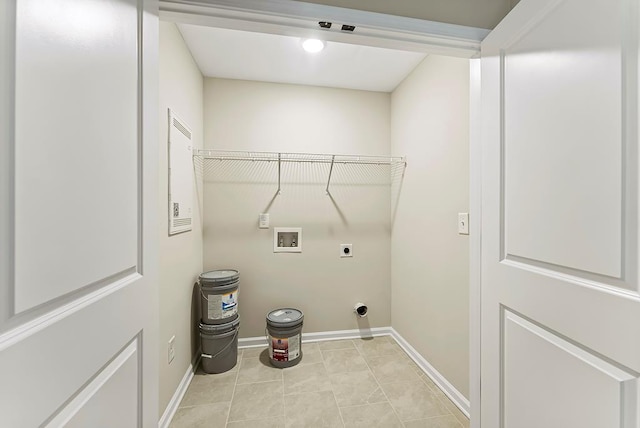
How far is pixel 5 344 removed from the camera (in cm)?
40

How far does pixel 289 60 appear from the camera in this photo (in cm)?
214

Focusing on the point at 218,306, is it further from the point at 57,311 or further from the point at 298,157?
the point at 57,311

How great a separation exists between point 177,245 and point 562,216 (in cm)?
193

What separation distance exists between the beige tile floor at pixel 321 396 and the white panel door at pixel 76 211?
40.1 inches

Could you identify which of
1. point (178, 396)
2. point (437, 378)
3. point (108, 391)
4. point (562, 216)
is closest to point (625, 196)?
point (562, 216)

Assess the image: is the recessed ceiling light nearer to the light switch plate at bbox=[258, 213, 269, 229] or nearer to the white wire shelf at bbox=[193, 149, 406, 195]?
the white wire shelf at bbox=[193, 149, 406, 195]

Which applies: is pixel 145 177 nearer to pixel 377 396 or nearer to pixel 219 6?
pixel 219 6

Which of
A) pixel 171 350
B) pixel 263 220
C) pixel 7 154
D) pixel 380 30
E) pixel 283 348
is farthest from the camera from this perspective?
pixel 263 220

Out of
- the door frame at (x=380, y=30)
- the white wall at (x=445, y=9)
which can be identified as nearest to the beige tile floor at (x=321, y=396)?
the door frame at (x=380, y=30)

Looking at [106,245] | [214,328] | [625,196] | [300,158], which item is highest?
[300,158]

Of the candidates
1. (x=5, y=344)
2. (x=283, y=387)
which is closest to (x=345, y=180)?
(x=283, y=387)

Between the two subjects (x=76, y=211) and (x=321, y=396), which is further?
(x=321, y=396)

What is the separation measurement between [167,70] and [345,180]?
5.46ft

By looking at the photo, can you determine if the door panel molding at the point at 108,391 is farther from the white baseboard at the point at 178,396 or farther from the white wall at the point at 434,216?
the white wall at the point at 434,216
